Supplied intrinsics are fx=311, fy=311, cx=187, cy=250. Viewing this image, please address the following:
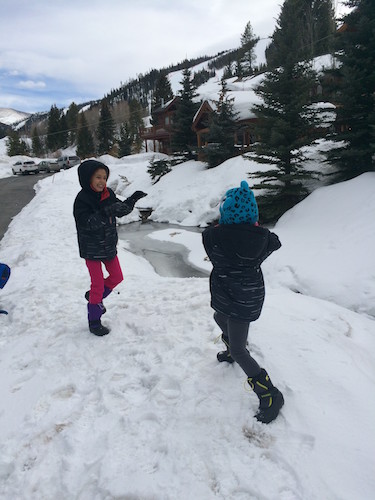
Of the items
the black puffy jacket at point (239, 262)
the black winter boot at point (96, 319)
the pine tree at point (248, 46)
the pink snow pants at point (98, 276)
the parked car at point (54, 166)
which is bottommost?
the black winter boot at point (96, 319)

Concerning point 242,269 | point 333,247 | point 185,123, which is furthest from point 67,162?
point 242,269

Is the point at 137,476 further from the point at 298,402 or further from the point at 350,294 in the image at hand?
the point at 350,294

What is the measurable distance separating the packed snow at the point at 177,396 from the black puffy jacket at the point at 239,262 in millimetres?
850

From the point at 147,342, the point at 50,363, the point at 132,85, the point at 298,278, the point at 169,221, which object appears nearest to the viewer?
the point at 50,363

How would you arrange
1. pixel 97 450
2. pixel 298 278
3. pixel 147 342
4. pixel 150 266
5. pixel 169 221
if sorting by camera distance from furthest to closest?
pixel 169 221
pixel 150 266
pixel 298 278
pixel 147 342
pixel 97 450

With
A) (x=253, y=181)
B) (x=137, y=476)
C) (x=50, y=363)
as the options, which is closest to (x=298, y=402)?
(x=137, y=476)

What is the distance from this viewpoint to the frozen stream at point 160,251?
7.62m

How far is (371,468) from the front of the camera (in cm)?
206

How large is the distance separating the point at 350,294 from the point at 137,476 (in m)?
4.55

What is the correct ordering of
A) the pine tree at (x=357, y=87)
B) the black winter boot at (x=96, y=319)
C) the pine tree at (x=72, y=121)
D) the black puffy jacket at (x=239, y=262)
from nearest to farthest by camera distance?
the black puffy jacket at (x=239, y=262) → the black winter boot at (x=96, y=319) → the pine tree at (x=357, y=87) → the pine tree at (x=72, y=121)

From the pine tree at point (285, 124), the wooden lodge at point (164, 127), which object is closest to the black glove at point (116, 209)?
the pine tree at point (285, 124)

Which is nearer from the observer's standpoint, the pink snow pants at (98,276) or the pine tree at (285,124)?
the pink snow pants at (98,276)

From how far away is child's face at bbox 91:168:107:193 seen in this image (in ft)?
11.0

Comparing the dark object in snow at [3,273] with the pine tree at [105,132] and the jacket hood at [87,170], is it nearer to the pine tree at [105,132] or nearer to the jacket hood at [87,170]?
the jacket hood at [87,170]
